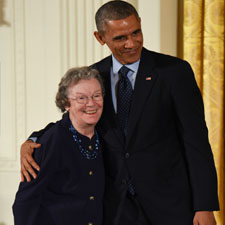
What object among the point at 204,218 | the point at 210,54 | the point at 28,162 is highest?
the point at 210,54

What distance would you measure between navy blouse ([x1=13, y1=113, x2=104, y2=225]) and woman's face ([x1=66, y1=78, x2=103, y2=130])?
100 mm

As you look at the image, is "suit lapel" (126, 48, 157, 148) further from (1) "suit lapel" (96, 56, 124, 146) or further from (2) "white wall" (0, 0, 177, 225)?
(2) "white wall" (0, 0, 177, 225)

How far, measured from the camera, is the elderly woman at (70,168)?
6.75ft

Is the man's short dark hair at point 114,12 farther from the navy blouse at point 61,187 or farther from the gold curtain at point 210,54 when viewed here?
the gold curtain at point 210,54

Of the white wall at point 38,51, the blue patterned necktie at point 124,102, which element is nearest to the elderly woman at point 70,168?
the blue patterned necktie at point 124,102

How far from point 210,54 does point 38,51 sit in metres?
1.18

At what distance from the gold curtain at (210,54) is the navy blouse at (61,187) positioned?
4.35 ft

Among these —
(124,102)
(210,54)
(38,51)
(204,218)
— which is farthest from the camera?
(38,51)

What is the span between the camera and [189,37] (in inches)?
128

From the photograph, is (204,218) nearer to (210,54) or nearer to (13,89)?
(210,54)

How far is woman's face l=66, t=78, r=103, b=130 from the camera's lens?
209cm

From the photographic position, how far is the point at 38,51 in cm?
338

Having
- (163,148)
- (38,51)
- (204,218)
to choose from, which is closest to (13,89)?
(38,51)

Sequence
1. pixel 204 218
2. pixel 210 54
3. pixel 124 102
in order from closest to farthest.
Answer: pixel 204 218 → pixel 124 102 → pixel 210 54
